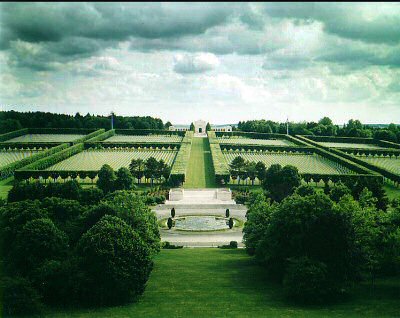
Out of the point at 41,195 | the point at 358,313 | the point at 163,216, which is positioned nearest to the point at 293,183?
the point at 163,216

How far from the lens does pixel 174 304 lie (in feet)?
76.4

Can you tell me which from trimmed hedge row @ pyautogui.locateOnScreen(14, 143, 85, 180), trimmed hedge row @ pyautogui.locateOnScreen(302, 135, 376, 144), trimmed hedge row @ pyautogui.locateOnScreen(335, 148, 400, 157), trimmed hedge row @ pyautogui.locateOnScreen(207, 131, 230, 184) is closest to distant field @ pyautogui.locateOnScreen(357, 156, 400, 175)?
trimmed hedge row @ pyautogui.locateOnScreen(335, 148, 400, 157)

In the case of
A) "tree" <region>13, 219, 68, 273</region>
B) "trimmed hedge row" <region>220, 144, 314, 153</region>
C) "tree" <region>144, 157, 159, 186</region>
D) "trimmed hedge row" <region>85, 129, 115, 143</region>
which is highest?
"trimmed hedge row" <region>85, 129, 115, 143</region>

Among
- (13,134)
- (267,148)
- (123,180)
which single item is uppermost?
(13,134)

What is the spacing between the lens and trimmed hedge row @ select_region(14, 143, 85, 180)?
64812mm

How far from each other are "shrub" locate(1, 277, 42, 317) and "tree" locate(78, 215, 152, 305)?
2843 mm

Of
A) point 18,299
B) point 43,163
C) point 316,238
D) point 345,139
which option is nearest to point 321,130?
point 345,139

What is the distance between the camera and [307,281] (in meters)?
24.4

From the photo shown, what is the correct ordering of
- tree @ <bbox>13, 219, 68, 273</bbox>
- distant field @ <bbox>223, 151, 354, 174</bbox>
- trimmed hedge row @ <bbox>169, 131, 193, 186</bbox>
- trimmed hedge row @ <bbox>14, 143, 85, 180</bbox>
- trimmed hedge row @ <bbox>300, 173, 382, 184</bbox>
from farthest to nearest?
distant field @ <bbox>223, 151, 354, 174</bbox> < trimmed hedge row @ <bbox>14, 143, 85, 180</bbox> < trimmed hedge row @ <bbox>169, 131, 193, 186</bbox> < trimmed hedge row @ <bbox>300, 173, 382, 184</bbox> < tree @ <bbox>13, 219, 68, 273</bbox>

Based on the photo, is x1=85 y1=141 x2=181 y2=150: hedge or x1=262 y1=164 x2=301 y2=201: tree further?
x1=85 y1=141 x2=181 y2=150: hedge

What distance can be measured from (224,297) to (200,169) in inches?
2070

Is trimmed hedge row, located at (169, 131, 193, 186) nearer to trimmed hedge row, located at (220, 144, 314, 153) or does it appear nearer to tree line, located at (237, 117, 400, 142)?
trimmed hedge row, located at (220, 144, 314, 153)

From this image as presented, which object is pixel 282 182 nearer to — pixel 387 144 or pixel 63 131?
pixel 387 144

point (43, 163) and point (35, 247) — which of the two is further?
point (43, 163)
